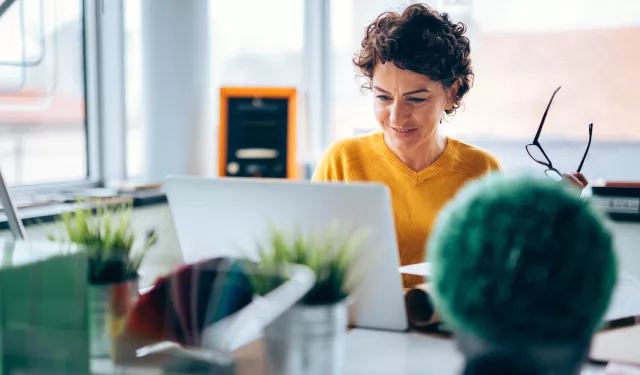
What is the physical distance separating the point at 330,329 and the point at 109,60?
227 centimetres

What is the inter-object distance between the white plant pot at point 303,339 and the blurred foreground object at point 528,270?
0.18m

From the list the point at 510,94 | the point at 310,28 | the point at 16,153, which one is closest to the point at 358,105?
the point at 310,28

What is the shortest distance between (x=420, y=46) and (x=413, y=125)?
206 mm

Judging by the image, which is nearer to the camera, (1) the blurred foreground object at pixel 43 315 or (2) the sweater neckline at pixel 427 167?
(1) the blurred foreground object at pixel 43 315

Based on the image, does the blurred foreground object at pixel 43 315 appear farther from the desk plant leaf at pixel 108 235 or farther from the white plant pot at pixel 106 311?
the desk plant leaf at pixel 108 235

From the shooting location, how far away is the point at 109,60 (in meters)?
2.73

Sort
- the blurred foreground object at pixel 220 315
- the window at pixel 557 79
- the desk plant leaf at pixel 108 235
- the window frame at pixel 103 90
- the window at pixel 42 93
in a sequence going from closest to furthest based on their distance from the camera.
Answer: the blurred foreground object at pixel 220 315 → the desk plant leaf at pixel 108 235 → the window at pixel 42 93 → the window at pixel 557 79 → the window frame at pixel 103 90

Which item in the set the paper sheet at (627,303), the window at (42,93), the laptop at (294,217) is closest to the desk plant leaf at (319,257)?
the laptop at (294,217)

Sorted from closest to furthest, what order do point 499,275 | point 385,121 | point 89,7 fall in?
point 499,275
point 385,121
point 89,7

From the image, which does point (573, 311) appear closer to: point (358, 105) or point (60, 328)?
point (60, 328)

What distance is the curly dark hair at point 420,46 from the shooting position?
1674 mm

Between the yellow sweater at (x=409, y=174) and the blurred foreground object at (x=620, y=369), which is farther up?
the yellow sweater at (x=409, y=174)

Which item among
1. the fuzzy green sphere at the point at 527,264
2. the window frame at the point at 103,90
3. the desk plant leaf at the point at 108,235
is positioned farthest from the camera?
the window frame at the point at 103,90

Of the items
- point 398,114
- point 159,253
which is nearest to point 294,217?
point 159,253
